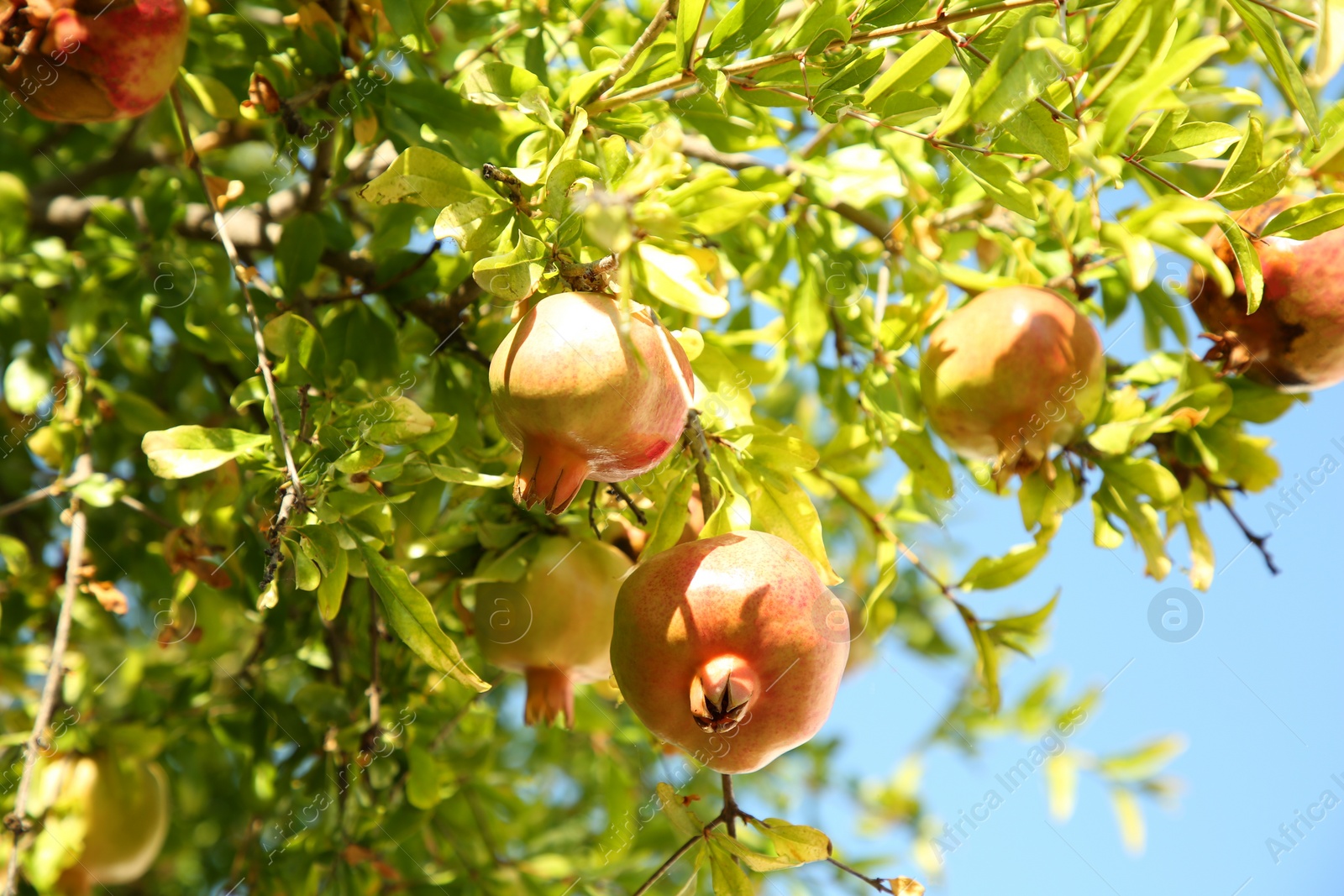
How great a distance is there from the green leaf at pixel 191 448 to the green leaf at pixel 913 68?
73cm

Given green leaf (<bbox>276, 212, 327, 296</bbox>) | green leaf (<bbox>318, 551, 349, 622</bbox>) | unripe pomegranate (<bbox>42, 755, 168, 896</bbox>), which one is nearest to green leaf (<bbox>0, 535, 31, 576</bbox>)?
unripe pomegranate (<bbox>42, 755, 168, 896</bbox>)

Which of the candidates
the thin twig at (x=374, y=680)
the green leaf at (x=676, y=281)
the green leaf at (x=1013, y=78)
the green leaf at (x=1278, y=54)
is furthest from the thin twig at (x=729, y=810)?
the green leaf at (x=1278, y=54)

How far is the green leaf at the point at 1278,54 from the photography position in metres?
0.89

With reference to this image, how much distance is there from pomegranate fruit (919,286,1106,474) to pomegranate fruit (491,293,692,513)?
55 centimetres

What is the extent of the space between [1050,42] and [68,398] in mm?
1486

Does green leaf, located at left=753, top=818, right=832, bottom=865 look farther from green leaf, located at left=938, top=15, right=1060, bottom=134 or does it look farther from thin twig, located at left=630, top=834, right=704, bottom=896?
green leaf, located at left=938, top=15, right=1060, bottom=134

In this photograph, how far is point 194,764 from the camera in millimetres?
2389

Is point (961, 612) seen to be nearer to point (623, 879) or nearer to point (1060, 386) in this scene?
point (1060, 386)

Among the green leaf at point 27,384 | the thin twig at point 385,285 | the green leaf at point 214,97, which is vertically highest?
the green leaf at point 214,97

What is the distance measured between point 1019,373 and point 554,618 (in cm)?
66

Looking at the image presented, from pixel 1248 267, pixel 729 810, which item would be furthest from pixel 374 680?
pixel 1248 267

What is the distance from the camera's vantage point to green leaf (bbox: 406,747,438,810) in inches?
59.9

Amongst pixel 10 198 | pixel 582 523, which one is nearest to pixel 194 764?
pixel 10 198

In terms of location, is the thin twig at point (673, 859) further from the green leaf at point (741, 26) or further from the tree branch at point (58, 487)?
the tree branch at point (58, 487)
